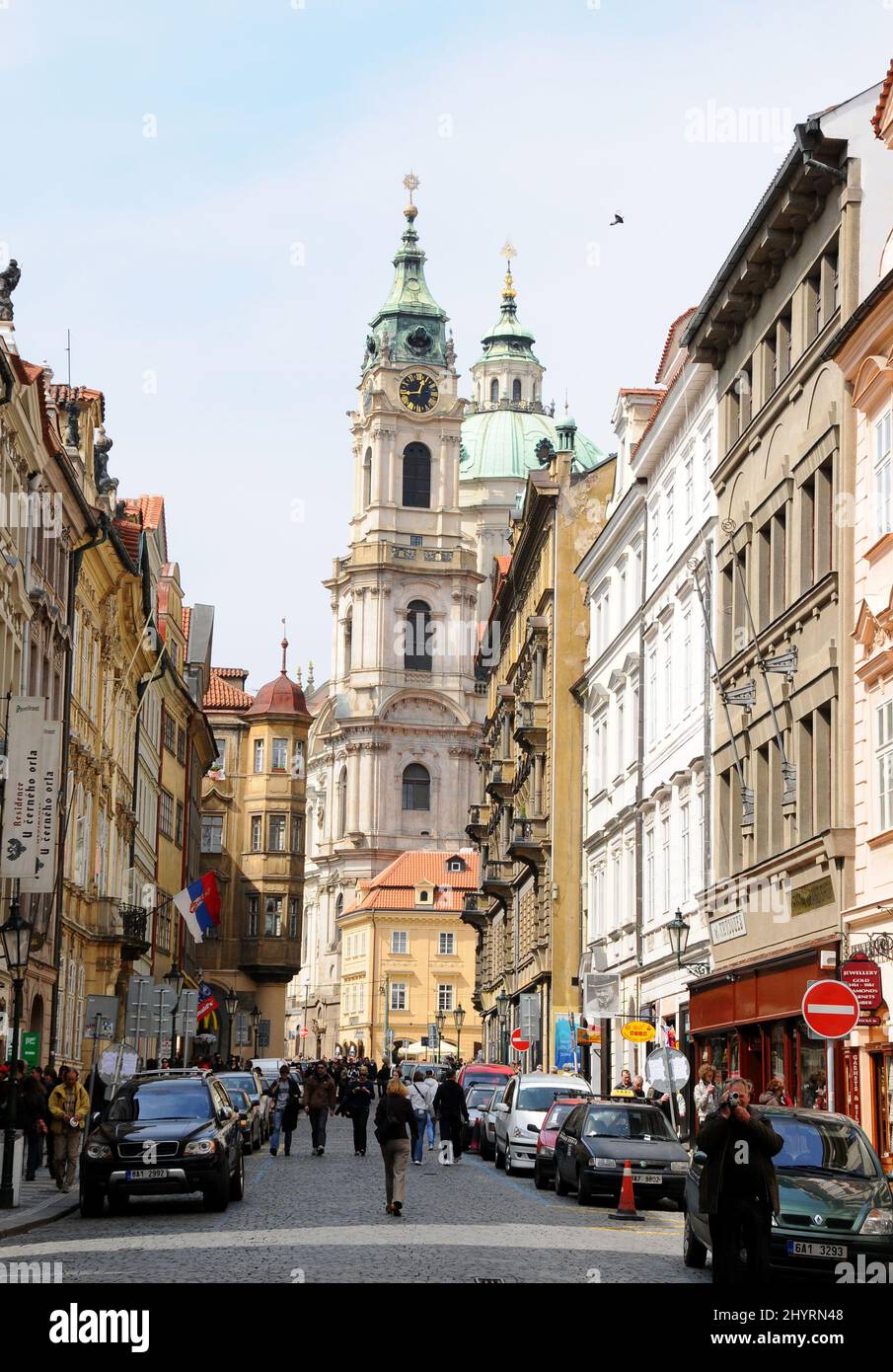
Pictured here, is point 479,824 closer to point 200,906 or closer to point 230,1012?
point 230,1012

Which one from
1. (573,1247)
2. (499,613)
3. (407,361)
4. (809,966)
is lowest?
(573,1247)

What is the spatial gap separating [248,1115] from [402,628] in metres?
102

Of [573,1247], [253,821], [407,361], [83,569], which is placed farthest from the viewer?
[407,361]

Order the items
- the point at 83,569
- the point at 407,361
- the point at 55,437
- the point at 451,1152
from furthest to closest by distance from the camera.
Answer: the point at 407,361 → the point at 83,569 → the point at 55,437 → the point at 451,1152

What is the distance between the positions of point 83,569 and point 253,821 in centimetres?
5559

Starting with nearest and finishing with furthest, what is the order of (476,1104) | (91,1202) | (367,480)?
1. (91,1202)
2. (476,1104)
3. (367,480)

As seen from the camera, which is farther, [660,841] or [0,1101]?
[660,841]

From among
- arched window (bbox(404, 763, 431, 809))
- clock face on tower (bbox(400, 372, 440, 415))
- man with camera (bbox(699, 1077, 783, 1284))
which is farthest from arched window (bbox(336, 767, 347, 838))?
man with camera (bbox(699, 1077, 783, 1284))

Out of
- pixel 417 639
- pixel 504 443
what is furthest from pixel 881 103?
pixel 504 443

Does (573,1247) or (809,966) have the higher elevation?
(809,966)

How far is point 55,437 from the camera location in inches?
1754

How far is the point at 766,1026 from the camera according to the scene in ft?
115
